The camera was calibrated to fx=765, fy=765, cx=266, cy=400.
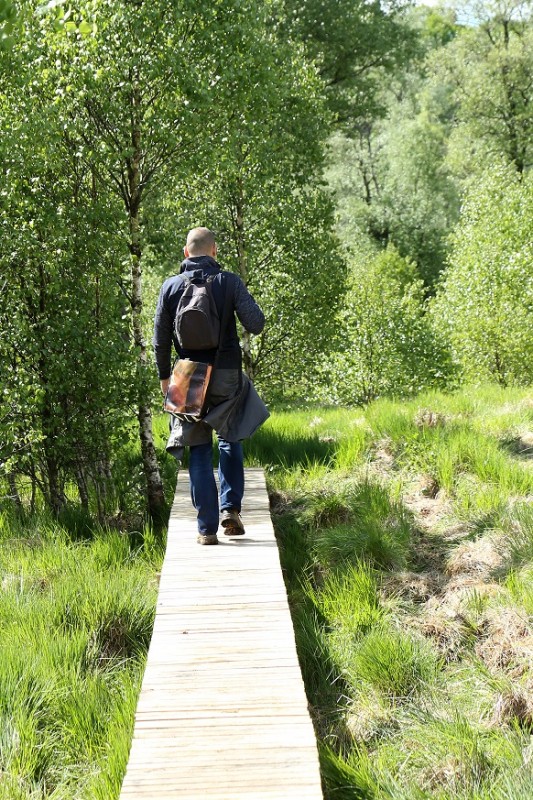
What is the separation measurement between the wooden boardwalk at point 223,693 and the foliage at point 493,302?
1240 centimetres

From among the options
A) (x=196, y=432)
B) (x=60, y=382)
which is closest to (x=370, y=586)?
(x=196, y=432)

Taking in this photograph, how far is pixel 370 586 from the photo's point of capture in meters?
5.39

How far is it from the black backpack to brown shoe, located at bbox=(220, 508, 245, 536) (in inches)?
54.6

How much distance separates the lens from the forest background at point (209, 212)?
7.22 meters

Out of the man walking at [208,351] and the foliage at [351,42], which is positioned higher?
the foliage at [351,42]

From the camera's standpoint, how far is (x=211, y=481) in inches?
231

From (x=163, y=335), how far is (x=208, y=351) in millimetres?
394

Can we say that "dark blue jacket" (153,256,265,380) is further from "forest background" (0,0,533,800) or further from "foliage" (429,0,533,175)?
"foliage" (429,0,533,175)

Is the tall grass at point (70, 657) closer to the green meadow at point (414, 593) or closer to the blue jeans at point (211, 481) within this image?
the blue jeans at point (211, 481)

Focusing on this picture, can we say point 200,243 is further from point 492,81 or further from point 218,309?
point 492,81

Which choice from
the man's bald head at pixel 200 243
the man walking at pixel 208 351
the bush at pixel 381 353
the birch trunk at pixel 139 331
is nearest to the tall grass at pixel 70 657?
the man walking at pixel 208 351

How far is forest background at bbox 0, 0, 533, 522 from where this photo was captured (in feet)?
23.7

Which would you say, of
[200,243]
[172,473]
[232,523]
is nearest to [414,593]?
[232,523]

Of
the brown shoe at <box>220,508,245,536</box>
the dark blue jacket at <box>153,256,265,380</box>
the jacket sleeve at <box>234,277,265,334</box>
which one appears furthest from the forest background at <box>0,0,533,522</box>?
the jacket sleeve at <box>234,277,265,334</box>
